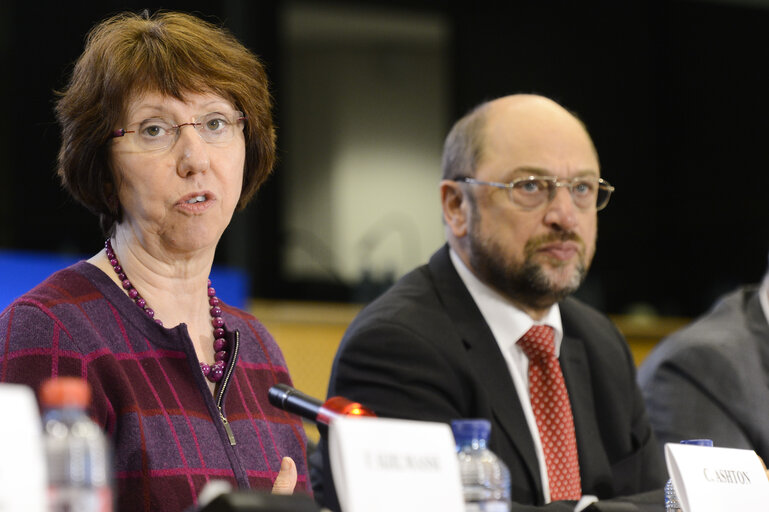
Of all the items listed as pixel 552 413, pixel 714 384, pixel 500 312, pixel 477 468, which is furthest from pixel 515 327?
pixel 477 468

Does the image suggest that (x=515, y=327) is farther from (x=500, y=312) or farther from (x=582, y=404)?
(x=582, y=404)

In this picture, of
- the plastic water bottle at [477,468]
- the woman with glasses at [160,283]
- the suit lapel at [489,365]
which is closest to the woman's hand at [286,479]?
the woman with glasses at [160,283]

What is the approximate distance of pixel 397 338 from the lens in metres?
2.35

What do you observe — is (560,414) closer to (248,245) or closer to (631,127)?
(248,245)

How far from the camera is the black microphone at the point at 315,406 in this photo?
132 cm

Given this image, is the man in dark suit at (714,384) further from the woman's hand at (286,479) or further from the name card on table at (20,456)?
the name card on table at (20,456)

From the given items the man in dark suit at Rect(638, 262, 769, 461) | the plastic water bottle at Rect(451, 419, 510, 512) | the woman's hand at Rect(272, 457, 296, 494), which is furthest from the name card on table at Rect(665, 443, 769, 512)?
the man in dark suit at Rect(638, 262, 769, 461)

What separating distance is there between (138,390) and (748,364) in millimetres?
1756

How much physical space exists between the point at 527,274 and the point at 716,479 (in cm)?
105

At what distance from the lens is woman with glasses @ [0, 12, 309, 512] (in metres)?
1.76

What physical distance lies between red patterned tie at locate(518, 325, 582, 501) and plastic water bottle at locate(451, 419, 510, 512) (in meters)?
0.98

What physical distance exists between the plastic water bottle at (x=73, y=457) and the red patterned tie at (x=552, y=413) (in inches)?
59.8

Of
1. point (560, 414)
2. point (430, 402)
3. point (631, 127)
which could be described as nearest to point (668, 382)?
point (560, 414)

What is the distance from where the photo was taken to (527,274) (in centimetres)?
259
